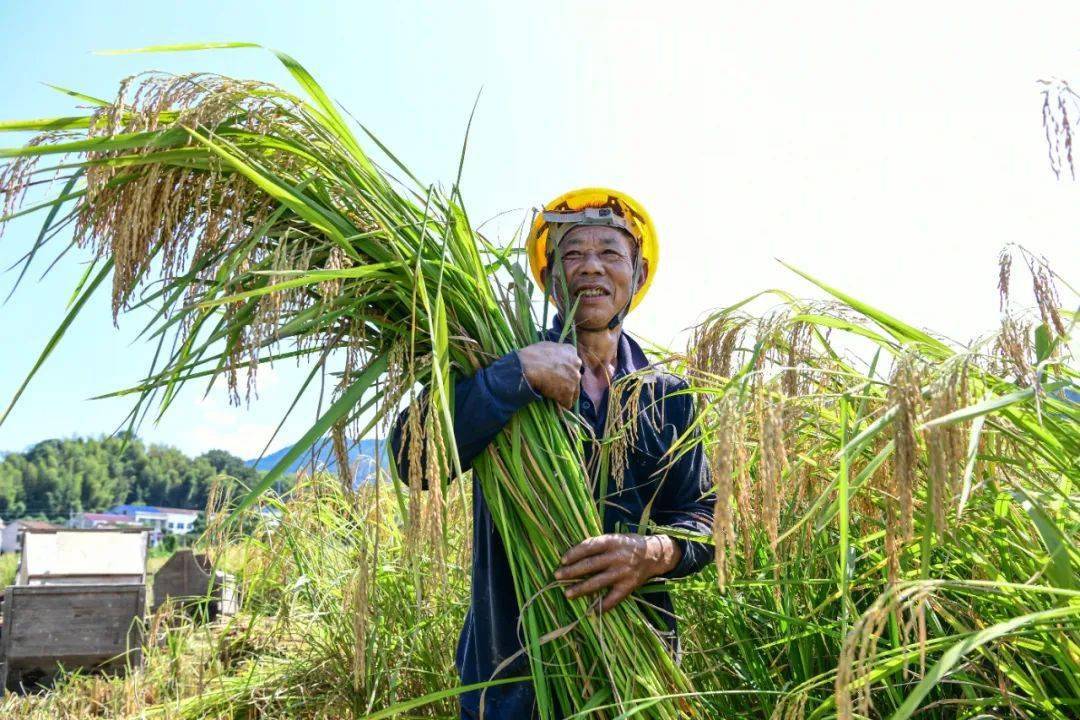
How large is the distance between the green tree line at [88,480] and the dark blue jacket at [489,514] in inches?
3731

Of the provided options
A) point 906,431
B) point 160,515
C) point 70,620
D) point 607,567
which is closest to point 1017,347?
point 906,431

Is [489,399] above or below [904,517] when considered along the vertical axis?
above

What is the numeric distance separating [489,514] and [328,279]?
32.6 inches

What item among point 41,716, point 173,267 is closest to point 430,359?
point 173,267

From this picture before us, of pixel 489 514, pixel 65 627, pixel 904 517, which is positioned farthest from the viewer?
pixel 65 627

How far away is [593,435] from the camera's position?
79.2 inches

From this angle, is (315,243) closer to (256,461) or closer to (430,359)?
(430,359)

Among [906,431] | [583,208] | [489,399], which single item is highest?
[583,208]

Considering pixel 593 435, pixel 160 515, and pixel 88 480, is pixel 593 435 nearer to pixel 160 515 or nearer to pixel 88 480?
pixel 160 515

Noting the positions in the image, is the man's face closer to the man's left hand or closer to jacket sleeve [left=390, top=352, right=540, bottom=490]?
jacket sleeve [left=390, top=352, right=540, bottom=490]

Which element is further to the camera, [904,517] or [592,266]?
[592,266]

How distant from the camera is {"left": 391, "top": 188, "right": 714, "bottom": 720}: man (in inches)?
71.4

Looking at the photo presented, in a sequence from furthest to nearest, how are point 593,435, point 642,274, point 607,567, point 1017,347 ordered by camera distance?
point 642,274 → point 593,435 → point 607,567 → point 1017,347

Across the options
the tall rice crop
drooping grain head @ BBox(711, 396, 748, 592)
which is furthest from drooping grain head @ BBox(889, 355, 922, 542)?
drooping grain head @ BBox(711, 396, 748, 592)
